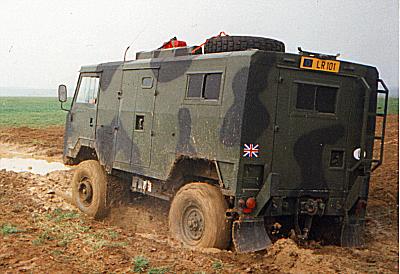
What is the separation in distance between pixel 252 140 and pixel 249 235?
1077 mm

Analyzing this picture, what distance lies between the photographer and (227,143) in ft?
20.6

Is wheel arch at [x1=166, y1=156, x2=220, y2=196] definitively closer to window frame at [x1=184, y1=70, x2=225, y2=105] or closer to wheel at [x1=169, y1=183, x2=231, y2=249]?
wheel at [x1=169, y1=183, x2=231, y2=249]

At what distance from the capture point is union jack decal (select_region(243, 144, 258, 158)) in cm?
617

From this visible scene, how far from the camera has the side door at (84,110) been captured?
899 cm

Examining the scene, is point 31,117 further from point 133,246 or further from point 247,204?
point 247,204

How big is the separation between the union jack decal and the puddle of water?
27.9 ft

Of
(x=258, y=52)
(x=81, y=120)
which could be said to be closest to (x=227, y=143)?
(x=258, y=52)

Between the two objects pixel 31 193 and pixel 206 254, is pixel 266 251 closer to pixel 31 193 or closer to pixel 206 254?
pixel 206 254

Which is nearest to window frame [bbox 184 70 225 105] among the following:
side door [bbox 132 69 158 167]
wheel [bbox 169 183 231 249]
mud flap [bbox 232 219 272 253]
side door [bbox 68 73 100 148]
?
side door [bbox 132 69 158 167]

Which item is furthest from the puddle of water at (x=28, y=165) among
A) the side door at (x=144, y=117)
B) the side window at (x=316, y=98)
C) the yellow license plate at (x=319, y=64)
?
the yellow license plate at (x=319, y=64)

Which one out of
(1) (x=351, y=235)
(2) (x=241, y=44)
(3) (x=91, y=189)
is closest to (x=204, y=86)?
(2) (x=241, y=44)

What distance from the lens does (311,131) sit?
6621mm

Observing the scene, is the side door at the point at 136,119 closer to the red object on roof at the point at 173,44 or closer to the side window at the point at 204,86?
the red object on roof at the point at 173,44

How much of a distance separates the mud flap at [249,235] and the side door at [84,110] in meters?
3.54
